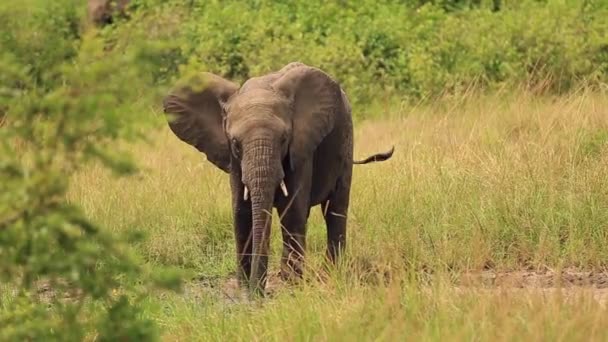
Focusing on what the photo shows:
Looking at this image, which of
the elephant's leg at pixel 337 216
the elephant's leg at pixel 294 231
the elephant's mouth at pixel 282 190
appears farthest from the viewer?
the elephant's leg at pixel 337 216

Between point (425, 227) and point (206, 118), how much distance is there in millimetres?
1635

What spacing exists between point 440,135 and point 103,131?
6816 millimetres

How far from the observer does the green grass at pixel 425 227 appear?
587 cm

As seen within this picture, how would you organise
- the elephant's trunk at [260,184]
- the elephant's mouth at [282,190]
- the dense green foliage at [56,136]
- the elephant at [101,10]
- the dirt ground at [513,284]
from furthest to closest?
the elephant at [101,10]
the elephant's mouth at [282,190]
the elephant's trunk at [260,184]
the dirt ground at [513,284]
the dense green foliage at [56,136]

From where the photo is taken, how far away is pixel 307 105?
8.23 m

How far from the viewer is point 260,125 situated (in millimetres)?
7684

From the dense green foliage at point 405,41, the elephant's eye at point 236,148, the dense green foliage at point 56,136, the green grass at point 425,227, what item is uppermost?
the dense green foliage at point 56,136

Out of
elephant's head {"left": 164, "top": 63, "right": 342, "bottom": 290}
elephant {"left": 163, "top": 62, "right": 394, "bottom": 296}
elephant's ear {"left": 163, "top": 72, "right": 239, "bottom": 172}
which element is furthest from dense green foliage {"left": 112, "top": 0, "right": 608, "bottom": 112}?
elephant's ear {"left": 163, "top": 72, "right": 239, "bottom": 172}

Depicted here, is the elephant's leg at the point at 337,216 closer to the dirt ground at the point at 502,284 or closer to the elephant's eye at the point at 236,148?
the dirt ground at the point at 502,284

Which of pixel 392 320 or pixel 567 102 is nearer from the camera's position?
pixel 392 320

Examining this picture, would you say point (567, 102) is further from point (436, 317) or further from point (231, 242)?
point (436, 317)

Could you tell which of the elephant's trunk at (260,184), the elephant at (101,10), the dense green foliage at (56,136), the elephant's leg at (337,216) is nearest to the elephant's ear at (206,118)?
the elephant's trunk at (260,184)

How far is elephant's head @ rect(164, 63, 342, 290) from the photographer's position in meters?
7.62

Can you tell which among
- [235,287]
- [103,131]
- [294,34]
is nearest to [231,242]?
[235,287]
